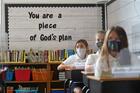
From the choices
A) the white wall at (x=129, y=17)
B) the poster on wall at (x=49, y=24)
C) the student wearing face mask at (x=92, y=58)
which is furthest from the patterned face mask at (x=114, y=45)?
the poster on wall at (x=49, y=24)

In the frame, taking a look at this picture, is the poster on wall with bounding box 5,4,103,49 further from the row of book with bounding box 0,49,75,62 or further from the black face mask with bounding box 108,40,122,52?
the black face mask with bounding box 108,40,122,52

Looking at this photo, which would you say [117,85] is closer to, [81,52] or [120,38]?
[120,38]

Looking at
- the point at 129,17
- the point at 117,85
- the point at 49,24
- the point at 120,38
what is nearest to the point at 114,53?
the point at 120,38

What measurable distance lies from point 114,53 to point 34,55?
4665 mm

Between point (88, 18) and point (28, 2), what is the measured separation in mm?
1508

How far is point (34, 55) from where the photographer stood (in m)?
7.48

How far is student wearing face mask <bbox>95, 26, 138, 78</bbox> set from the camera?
2891 millimetres

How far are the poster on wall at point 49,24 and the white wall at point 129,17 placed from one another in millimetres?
700

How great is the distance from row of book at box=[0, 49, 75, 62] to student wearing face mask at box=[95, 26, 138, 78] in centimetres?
443

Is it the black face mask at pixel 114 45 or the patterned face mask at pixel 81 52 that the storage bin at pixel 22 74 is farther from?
the black face mask at pixel 114 45

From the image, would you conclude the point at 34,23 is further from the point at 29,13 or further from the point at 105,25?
the point at 105,25

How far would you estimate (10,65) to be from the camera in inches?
301

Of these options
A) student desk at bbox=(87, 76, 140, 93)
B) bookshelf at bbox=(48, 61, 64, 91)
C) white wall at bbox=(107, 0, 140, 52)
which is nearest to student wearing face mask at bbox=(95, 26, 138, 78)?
student desk at bbox=(87, 76, 140, 93)

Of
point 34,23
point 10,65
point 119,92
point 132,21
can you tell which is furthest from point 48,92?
point 119,92
